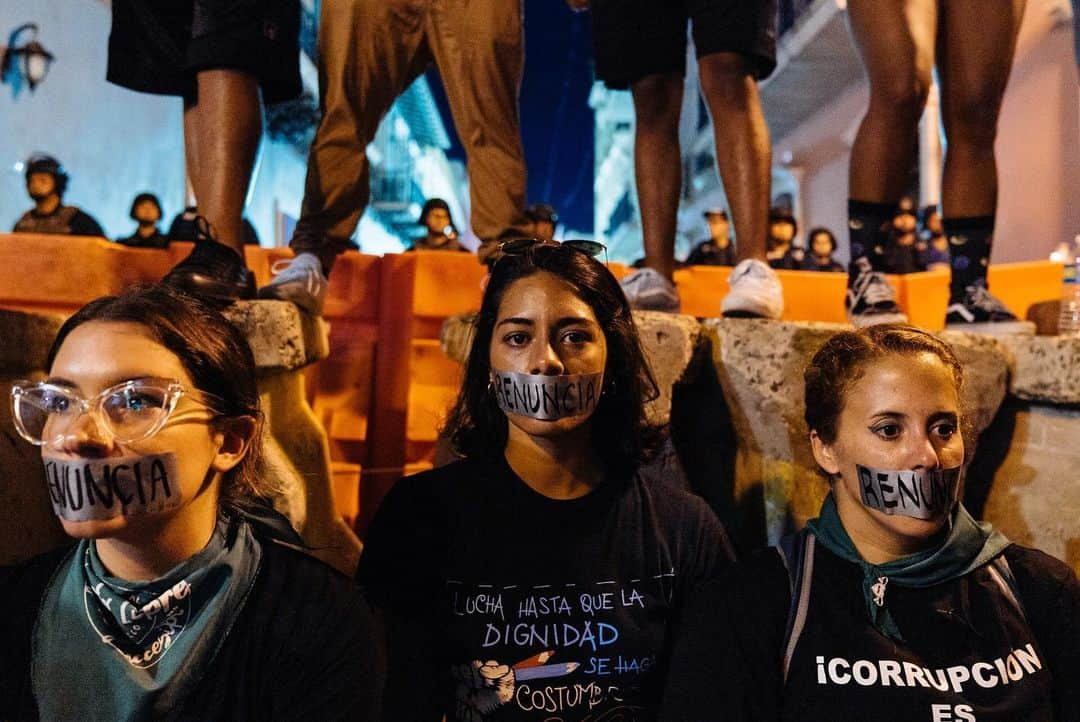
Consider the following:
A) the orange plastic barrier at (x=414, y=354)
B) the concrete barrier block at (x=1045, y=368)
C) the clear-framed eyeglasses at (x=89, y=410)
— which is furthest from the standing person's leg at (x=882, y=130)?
the clear-framed eyeglasses at (x=89, y=410)

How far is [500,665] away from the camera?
1505 millimetres

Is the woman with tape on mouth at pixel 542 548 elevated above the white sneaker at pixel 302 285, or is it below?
below

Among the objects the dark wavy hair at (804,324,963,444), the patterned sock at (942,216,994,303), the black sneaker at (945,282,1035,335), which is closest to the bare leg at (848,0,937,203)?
the patterned sock at (942,216,994,303)

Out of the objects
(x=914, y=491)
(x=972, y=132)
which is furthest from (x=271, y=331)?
(x=972, y=132)

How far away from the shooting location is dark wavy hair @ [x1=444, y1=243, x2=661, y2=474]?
1753 mm

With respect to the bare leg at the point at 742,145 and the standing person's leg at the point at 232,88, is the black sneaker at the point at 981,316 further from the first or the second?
the standing person's leg at the point at 232,88

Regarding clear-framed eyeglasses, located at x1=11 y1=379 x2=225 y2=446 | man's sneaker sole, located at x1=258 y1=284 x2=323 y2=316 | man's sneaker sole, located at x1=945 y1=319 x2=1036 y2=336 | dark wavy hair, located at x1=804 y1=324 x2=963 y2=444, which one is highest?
man's sneaker sole, located at x1=945 y1=319 x2=1036 y2=336

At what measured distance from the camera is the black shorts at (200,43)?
2.38 metres

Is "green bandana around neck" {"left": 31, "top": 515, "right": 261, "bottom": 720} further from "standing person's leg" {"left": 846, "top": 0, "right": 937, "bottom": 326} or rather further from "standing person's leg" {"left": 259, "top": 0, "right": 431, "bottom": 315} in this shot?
"standing person's leg" {"left": 846, "top": 0, "right": 937, "bottom": 326}

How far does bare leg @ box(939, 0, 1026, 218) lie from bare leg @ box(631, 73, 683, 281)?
881 mm

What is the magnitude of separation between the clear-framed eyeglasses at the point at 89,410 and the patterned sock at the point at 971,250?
2431 millimetres

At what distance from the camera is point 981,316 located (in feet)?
8.51

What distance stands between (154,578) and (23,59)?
8.61 meters

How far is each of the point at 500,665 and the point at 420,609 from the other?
18 cm
